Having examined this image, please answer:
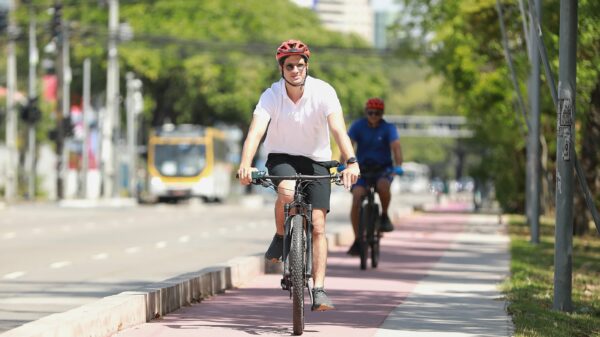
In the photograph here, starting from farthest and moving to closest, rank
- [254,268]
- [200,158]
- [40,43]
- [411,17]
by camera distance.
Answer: [40,43]
[200,158]
[411,17]
[254,268]

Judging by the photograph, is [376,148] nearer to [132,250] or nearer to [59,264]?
[59,264]

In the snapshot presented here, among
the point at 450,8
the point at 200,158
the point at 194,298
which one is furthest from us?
the point at 200,158

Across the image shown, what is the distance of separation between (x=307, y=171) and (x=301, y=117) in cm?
41

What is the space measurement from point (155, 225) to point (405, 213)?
9.84 m

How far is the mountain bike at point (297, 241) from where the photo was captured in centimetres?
1038

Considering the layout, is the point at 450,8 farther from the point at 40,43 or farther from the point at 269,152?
the point at 40,43

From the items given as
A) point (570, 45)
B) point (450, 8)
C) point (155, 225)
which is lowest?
point (155, 225)

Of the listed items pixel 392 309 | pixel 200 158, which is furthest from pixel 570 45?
pixel 200 158

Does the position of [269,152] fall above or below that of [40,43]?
below

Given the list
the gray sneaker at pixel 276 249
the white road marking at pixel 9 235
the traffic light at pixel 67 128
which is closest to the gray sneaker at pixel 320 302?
the gray sneaker at pixel 276 249

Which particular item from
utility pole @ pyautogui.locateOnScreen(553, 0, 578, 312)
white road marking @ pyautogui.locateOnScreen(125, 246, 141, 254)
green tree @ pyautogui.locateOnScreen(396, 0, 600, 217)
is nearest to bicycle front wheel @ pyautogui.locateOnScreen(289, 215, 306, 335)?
utility pole @ pyautogui.locateOnScreen(553, 0, 578, 312)

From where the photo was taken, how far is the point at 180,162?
6150cm

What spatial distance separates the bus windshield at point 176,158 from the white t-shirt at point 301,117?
50.3m

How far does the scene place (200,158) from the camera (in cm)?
6181
